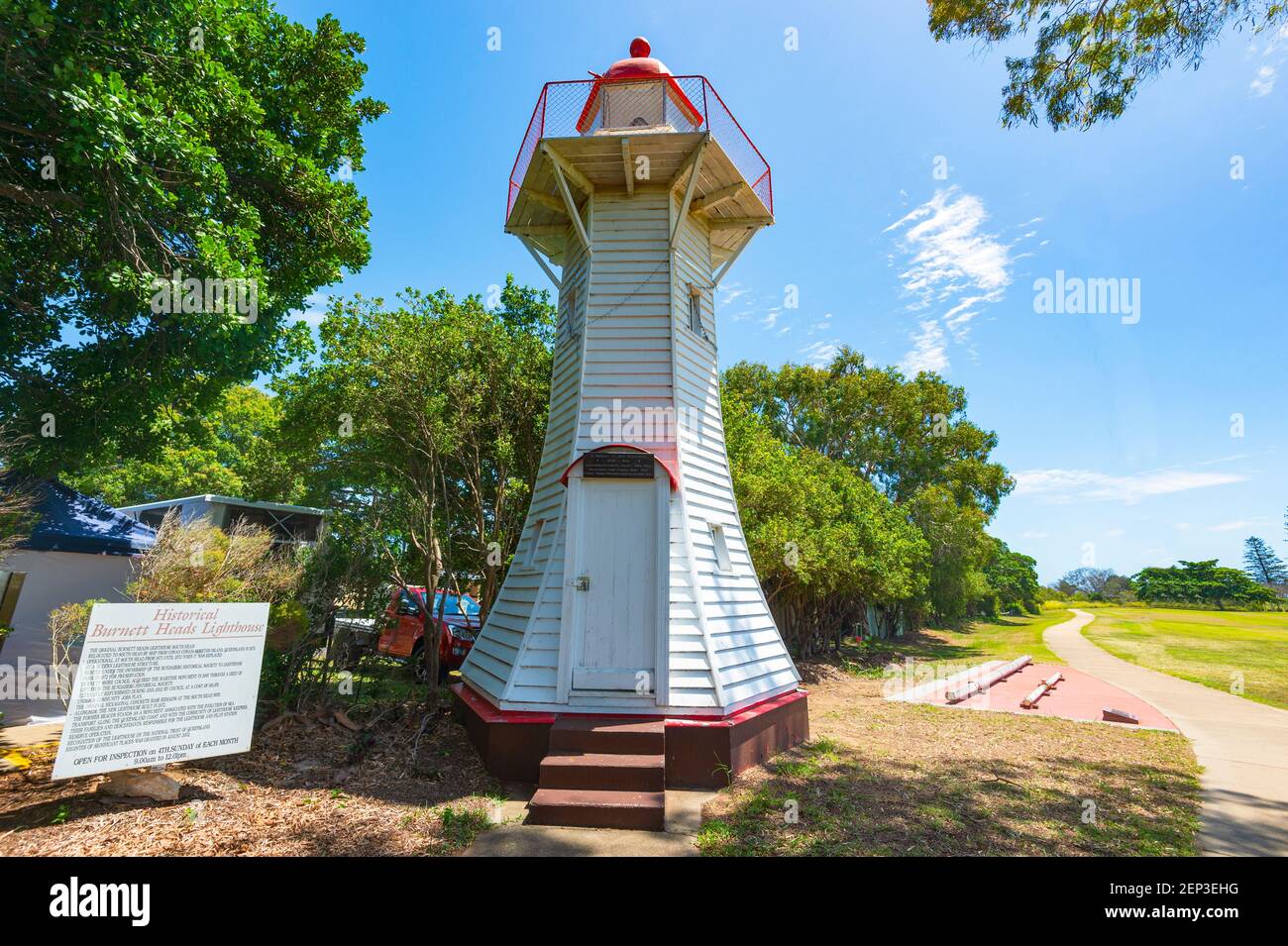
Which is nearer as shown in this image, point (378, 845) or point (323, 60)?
point (378, 845)

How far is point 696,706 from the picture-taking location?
20.2 feet

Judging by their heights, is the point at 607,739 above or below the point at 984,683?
above

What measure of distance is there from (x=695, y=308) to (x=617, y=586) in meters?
4.76

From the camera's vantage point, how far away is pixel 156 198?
662cm

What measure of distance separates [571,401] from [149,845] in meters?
6.13

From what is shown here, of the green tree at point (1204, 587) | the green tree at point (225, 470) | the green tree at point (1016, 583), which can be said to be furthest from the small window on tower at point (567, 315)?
the green tree at point (1204, 587)

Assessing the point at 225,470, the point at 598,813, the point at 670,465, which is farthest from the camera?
the point at 225,470

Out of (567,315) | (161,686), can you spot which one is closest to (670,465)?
(567,315)

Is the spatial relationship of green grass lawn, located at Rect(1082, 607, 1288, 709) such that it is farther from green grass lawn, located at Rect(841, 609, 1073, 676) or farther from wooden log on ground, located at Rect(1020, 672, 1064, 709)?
wooden log on ground, located at Rect(1020, 672, 1064, 709)

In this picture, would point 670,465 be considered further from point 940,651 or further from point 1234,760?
point 940,651

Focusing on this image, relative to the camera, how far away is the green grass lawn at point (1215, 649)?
1492cm

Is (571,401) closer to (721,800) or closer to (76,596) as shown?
(721,800)

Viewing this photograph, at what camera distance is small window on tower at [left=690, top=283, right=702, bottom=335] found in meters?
8.52
